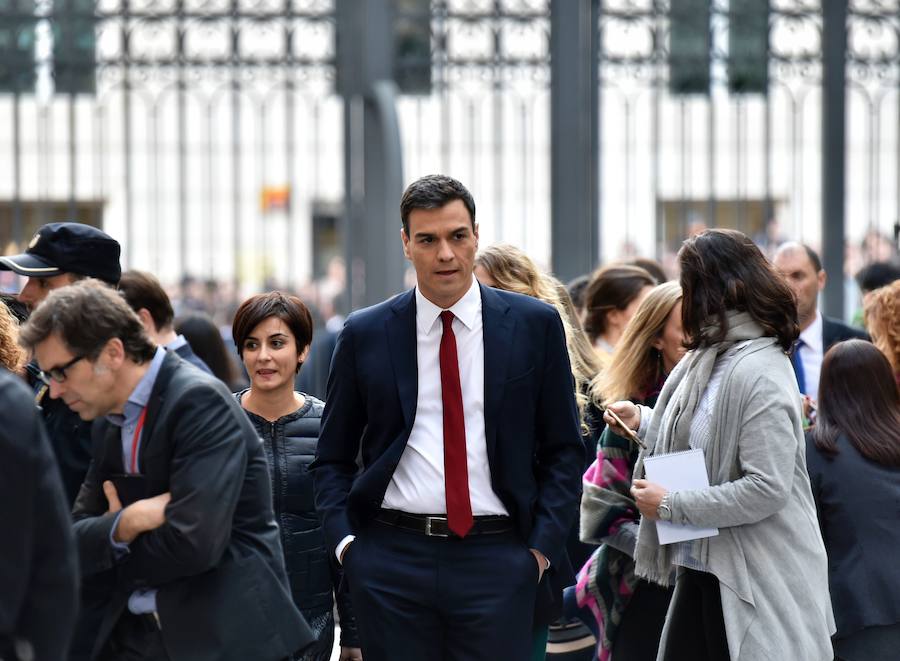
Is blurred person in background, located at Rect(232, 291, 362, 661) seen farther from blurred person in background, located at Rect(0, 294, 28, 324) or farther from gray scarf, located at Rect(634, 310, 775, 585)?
gray scarf, located at Rect(634, 310, 775, 585)

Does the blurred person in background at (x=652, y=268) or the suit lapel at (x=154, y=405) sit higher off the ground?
the blurred person in background at (x=652, y=268)

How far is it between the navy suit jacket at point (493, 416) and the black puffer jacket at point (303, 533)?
18.5 inches

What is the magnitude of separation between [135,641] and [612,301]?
285 centimetres

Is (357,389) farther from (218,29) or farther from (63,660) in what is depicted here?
(218,29)

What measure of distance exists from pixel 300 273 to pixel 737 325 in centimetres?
1603

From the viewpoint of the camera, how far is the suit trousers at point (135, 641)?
10.4ft

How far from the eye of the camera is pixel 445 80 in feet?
26.6

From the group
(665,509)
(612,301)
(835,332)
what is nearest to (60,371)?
(665,509)

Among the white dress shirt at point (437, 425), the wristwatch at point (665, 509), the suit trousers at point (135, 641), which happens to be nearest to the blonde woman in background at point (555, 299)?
the wristwatch at point (665, 509)

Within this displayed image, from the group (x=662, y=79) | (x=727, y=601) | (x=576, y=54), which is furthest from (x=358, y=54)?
(x=727, y=601)

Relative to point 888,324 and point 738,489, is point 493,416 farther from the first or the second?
point 888,324

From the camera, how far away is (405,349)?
364cm

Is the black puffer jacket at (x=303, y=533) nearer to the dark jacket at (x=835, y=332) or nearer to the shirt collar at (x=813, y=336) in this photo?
the shirt collar at (x=813, y=336)

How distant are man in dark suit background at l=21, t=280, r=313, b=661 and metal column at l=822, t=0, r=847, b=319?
5347 millimetres
